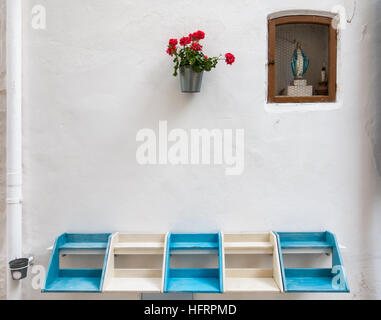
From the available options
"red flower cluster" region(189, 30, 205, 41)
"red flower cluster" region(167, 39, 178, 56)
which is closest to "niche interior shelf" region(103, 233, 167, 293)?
"red flower cluster" region(167, 39, 178, 56)

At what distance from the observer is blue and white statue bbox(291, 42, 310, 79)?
215 cm

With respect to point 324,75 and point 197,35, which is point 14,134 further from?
point 324,75

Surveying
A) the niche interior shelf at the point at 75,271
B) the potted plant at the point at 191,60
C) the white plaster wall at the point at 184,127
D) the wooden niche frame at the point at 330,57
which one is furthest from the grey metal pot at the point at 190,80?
the niche interior shelf at the point at 75,271

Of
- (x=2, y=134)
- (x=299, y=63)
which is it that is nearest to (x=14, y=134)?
(x=2, y=134)

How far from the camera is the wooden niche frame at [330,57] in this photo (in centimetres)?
207

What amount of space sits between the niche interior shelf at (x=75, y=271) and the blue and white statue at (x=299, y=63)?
69.7 inches

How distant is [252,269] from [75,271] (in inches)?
47.1

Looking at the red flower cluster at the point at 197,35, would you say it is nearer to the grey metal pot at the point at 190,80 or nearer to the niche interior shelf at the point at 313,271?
the grey metal pot at the point at 190,80

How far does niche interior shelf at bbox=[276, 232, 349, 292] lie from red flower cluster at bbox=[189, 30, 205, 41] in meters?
1.40

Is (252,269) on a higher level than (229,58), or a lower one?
lower

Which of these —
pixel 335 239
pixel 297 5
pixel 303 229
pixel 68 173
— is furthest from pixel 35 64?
pixel 335 239

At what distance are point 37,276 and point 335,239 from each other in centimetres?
209

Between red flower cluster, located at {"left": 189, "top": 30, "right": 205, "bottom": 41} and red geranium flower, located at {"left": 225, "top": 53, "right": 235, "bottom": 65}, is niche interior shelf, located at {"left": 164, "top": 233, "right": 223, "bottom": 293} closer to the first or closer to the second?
red geranium flower, located at {"left": 225, "top": 53, "right": 235, "bottom": 65}

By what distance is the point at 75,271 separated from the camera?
1.99m
